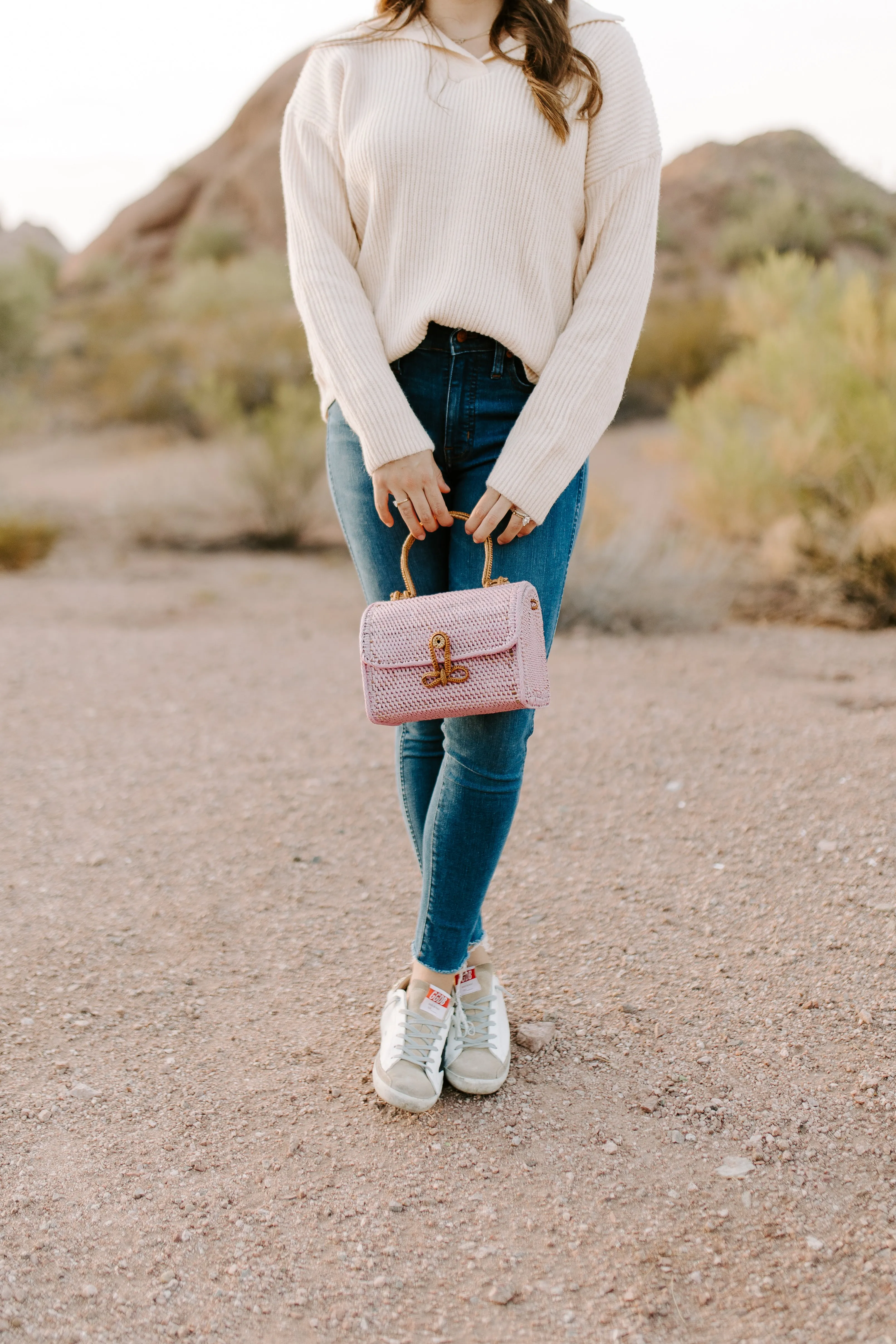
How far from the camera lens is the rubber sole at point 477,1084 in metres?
2.05

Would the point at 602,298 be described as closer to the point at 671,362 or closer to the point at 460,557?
the point at 460,557

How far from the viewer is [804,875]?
2.87 meters

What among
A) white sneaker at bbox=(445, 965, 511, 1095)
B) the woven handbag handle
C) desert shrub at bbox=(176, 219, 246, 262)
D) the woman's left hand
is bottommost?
desert shrub at bbox=(176, 219, 246, 262)

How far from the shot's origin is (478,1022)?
2148mm

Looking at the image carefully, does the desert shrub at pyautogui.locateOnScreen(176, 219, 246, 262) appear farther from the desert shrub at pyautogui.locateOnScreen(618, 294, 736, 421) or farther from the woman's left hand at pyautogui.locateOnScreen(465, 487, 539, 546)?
the woman's left hand at pyautogui.locateOnScreen(465, 487, 539, 546)

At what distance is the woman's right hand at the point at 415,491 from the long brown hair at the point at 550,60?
61cm

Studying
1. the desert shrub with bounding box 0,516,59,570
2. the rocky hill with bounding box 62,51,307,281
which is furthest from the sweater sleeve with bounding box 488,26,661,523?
the rocky hill with bounding box 62,51,307,281

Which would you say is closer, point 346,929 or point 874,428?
point 346,929

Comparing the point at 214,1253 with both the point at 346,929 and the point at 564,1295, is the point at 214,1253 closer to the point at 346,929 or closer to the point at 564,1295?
the point at 564,1295

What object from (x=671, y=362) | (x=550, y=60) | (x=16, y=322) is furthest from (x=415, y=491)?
(x=16, y=322)

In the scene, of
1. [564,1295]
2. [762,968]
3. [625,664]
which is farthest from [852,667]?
[564,1295]

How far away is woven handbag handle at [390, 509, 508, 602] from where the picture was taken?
6.12ft

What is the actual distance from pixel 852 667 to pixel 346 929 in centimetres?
287

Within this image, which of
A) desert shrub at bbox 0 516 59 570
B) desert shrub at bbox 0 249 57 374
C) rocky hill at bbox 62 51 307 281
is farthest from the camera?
rocky hill at bbox 62 51 307 281
